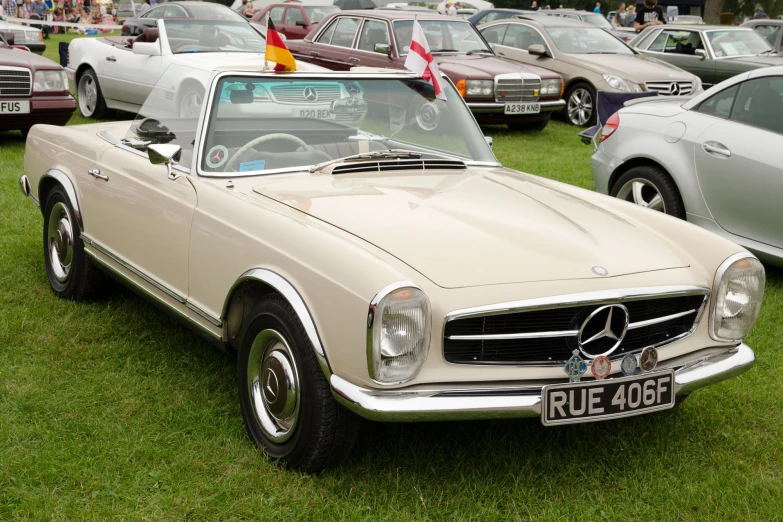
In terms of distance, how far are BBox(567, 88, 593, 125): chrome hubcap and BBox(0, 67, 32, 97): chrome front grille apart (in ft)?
24.7

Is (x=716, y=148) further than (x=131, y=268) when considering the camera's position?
Yes

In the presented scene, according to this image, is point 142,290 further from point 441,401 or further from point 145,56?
point 145,56

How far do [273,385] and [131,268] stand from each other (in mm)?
1376

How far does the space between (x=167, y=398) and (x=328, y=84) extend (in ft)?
5.51

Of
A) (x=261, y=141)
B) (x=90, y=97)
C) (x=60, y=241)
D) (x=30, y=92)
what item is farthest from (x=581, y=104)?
(x=261, y=141)

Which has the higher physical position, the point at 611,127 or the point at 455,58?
the point at 455,58

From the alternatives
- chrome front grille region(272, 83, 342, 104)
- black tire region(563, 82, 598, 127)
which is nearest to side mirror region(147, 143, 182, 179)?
chrome front grille region(272, 83, 342, 104)

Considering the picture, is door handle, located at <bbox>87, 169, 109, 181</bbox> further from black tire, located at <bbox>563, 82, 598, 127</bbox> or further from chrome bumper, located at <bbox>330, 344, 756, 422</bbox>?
black tire, located at <bbox>563, 82, 598, 127</bbox>

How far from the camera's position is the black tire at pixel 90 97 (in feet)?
38.3

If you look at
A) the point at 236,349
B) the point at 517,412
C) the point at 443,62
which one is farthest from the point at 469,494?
the point at 443,62

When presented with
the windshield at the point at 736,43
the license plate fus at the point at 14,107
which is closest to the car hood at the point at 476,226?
the license plate fus at the point at 14,107

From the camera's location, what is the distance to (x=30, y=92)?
970 centimetres

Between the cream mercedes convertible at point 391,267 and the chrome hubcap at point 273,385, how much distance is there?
0.01 m

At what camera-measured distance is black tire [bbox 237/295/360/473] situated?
3.09 metres
